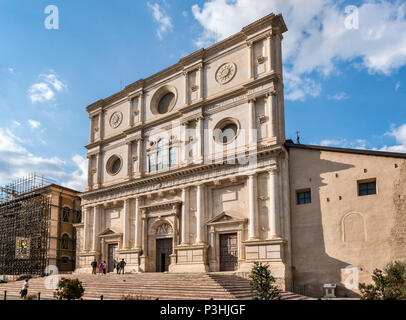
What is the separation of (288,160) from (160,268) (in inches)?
541

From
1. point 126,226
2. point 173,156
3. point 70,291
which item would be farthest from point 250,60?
point 70,291

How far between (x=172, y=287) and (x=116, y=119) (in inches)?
840

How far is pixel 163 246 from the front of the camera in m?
31.4

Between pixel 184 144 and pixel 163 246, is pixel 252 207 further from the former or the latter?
pixel 163 246

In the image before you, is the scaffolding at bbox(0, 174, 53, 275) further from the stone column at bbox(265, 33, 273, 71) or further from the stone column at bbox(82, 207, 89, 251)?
the stone column at bbox(265, 33, 273, 71)

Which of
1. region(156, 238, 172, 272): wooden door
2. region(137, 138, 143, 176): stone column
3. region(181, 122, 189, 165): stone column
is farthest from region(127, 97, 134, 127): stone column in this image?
region(156, 238, 172, 272): wooden door

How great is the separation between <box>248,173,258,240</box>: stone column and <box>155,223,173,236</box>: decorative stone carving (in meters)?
7.78

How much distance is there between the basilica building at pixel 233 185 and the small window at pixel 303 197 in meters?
0.07

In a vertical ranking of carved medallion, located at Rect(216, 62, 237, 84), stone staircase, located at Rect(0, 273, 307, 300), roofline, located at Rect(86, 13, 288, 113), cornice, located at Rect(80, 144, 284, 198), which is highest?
roofline, located at Rect(86, 13, 288, 113)

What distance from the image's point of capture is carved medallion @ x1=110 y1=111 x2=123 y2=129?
125 feet

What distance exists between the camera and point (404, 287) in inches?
644

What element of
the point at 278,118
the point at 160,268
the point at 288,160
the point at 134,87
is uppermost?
the point at 134,87
